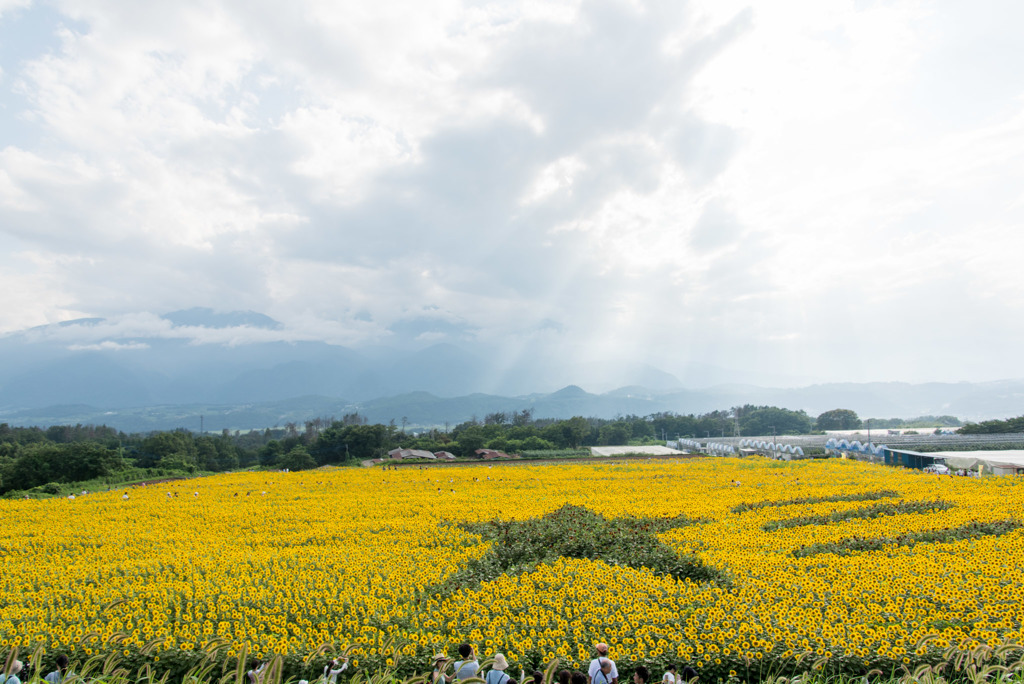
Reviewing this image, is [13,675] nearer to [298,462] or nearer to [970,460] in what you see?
[970,460]

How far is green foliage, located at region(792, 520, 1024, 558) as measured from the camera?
9.44m

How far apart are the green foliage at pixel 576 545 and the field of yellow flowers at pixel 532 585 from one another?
329 millimetres

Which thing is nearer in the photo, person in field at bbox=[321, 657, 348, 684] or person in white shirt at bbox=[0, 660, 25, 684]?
person in white shirt at bbox=[0, 660, 25, 684]

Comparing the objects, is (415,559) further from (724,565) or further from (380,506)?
(380,506)

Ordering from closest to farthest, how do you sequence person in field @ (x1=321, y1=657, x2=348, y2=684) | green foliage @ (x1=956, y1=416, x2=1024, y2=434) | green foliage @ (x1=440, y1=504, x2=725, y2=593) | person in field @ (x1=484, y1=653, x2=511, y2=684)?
person in field @ (x1=484, y1=653, x2=511, y2=684)
person in field @ (x1=321, y1=657, x2=348, y2=684)
green foliage @ (x1=440, y1=504, x2=725, y2=593)
green foliage @ (x1=956, y1=416, x2=1024, y2=434)

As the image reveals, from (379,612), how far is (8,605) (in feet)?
19.6

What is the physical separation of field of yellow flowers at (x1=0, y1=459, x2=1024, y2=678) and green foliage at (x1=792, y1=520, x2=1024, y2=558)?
5 centimetres

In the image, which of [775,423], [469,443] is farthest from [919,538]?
[775,423]

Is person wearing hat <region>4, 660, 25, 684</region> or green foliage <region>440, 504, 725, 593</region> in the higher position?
person wearing hat <region>4, 660, 25, 684</region>

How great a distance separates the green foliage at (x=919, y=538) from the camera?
9438 mm

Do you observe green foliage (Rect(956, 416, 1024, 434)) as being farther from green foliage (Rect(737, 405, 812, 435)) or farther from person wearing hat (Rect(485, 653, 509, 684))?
person wearing hat (Rect(485, 653, 509, 684))

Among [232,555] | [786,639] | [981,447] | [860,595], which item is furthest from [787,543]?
Answer: [981,447]

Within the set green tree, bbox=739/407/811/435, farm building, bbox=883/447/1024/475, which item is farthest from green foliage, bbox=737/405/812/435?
farm building, bbox=883/447/1024/475

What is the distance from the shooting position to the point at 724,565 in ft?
27.8
